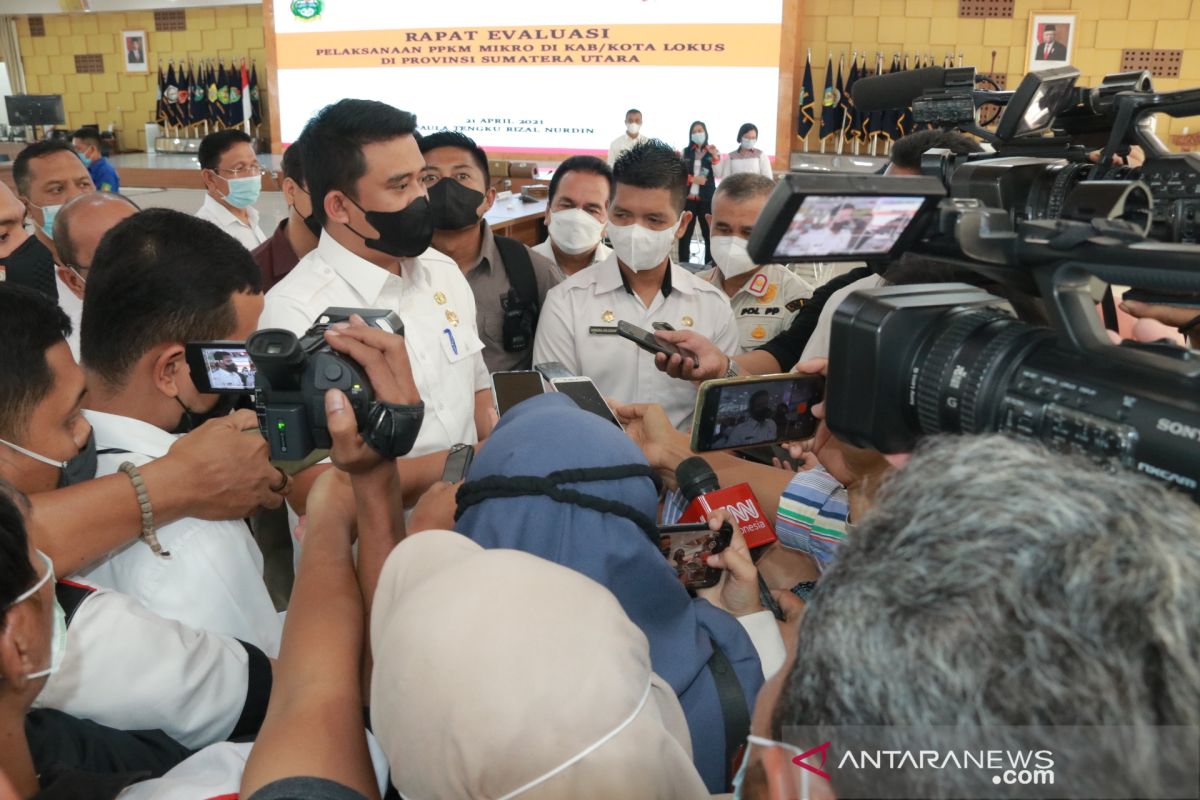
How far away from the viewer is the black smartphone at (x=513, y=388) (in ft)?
5.15

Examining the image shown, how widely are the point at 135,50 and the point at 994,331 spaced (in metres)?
15.9

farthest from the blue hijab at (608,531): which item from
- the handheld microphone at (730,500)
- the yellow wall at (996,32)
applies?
the yellow wall at (996,32)

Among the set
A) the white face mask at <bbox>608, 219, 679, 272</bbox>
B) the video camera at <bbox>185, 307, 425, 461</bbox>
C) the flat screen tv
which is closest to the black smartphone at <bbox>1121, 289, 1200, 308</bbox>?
→ the video camera at <bbox>185, 307, 425, 461</bbox>

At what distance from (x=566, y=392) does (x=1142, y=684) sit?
1.20 m

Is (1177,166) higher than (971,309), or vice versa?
(1177,166)

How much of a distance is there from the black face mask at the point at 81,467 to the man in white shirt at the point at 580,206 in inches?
73.4

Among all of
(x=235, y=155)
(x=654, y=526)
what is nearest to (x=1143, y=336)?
(x=654, y=526)

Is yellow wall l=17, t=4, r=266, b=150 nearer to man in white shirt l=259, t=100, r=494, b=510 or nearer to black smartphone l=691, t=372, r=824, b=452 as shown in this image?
man in white shirt l=259, t=100, r=494, b=510

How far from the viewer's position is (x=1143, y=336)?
41.5 inches

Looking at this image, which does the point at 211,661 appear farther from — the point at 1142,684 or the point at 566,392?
the point at 1142,684

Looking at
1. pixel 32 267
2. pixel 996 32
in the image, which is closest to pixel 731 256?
pixel 32 267

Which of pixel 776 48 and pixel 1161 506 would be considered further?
pixel 776 48

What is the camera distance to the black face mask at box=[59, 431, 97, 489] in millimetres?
1284

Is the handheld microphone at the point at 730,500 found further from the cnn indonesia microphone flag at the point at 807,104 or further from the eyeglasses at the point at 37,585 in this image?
the cnn indonesia microphone flag at the point at 807,104
